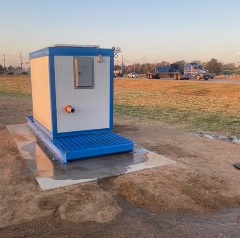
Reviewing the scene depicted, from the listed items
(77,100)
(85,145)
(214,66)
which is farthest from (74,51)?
(214,66)

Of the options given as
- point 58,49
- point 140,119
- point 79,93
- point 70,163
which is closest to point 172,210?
point 70,163

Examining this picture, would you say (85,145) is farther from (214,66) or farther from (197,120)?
(214,66)

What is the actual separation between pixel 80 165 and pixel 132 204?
1857mm

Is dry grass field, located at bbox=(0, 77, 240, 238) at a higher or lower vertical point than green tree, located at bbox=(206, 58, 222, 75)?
lower

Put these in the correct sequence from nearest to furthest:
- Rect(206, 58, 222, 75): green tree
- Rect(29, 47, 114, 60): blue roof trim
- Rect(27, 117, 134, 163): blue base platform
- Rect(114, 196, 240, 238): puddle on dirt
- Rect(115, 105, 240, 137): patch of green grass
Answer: Rect(114, 196, 240, 238): puddle on dirt < Rect(27, 117, 134, 163): blue base platform < Rect(29, 47, 114, 60): blue roof trim < Rect(115, 105, 240, 137): patch of green grass < Rect(206, 58, 222, 75): green tree

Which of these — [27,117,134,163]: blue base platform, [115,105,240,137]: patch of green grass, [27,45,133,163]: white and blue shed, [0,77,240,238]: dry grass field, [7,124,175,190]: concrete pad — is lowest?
[115,105,240,137]: patch of green grass

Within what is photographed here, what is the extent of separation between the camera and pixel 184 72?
1644 inches

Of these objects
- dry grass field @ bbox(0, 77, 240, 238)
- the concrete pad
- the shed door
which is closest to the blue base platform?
the concrete pad

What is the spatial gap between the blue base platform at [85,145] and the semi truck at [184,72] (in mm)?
34642

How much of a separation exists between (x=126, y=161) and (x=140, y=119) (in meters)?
6.21

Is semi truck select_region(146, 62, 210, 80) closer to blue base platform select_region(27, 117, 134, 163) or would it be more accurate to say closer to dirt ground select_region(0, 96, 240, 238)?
blue base platform select_region(27, 117, 134, 163)

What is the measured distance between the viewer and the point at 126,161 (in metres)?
6.19

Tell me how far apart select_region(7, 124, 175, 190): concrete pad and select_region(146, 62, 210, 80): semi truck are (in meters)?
34.5

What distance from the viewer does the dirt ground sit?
3.74 metres
